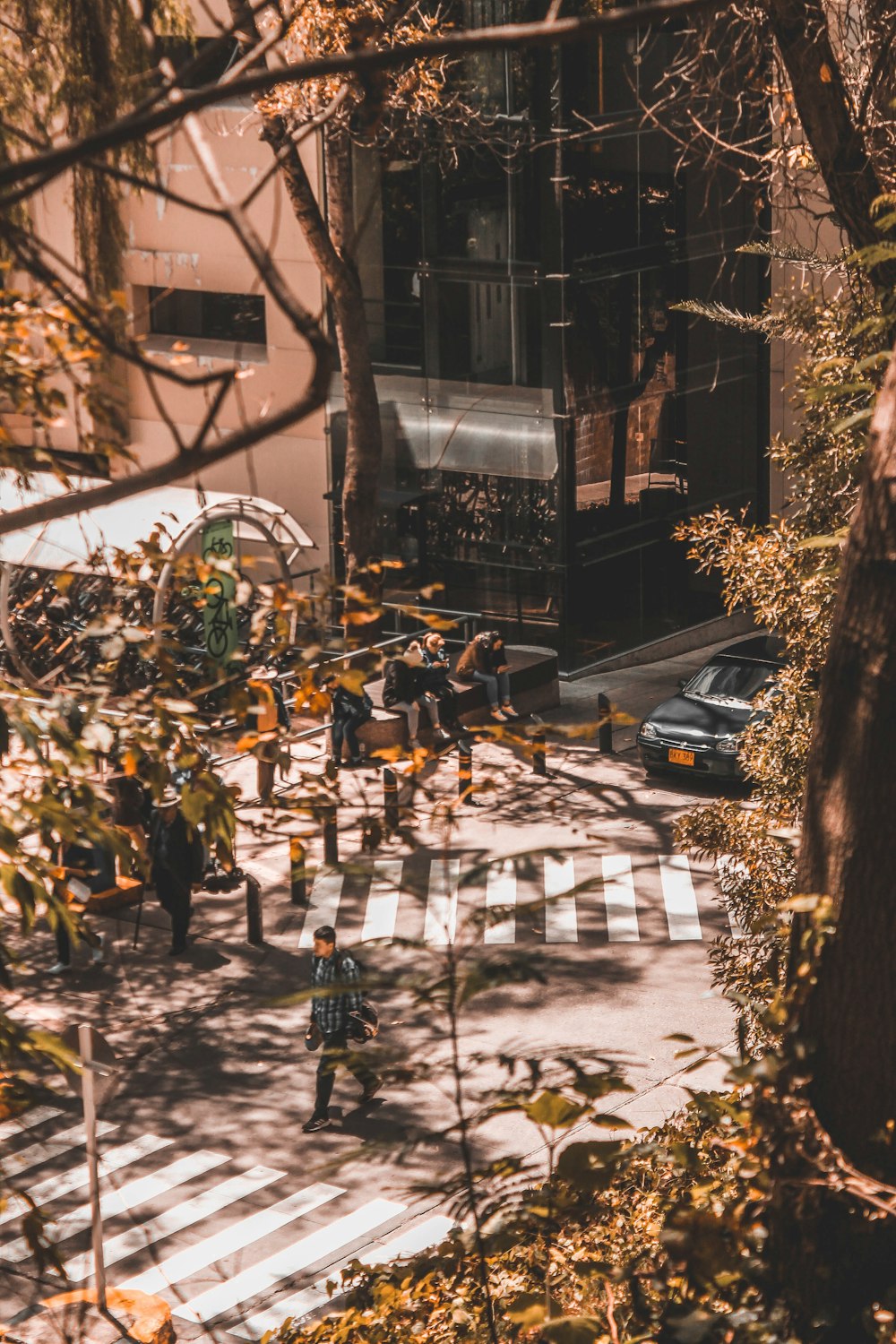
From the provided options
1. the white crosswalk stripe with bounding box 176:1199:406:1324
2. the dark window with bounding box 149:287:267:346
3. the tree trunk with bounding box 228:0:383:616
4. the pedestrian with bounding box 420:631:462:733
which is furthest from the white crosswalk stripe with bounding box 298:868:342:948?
the dark window with bounding box 149:287:267:346

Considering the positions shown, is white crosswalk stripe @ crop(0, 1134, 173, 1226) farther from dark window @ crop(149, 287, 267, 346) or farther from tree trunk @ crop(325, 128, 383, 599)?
dark window @ crop(149, 287, 267, 346)

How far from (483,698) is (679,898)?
18.4ft

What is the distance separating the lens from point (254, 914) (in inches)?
589

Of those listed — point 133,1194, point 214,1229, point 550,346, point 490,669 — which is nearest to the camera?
point 214,1229

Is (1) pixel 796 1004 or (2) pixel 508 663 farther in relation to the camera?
(2) pixel 508 663

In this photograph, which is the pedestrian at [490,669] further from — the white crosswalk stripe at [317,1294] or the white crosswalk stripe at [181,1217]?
the white crosswalk stripe at [317,1294]

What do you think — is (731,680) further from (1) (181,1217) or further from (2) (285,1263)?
(2) (285,1263)

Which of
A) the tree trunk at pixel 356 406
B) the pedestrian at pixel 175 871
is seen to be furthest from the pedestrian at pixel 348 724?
the pedestrian at pixel 175 871

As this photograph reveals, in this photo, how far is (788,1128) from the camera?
14.1ft

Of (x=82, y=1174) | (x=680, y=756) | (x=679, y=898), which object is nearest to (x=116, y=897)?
(x=82, y=1174)

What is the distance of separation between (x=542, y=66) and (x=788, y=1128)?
19.5 m

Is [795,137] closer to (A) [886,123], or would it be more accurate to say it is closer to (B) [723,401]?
(B) [723,401]

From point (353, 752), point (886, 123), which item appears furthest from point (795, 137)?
point (886, 123)

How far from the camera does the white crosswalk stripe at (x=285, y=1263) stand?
9609 mm
